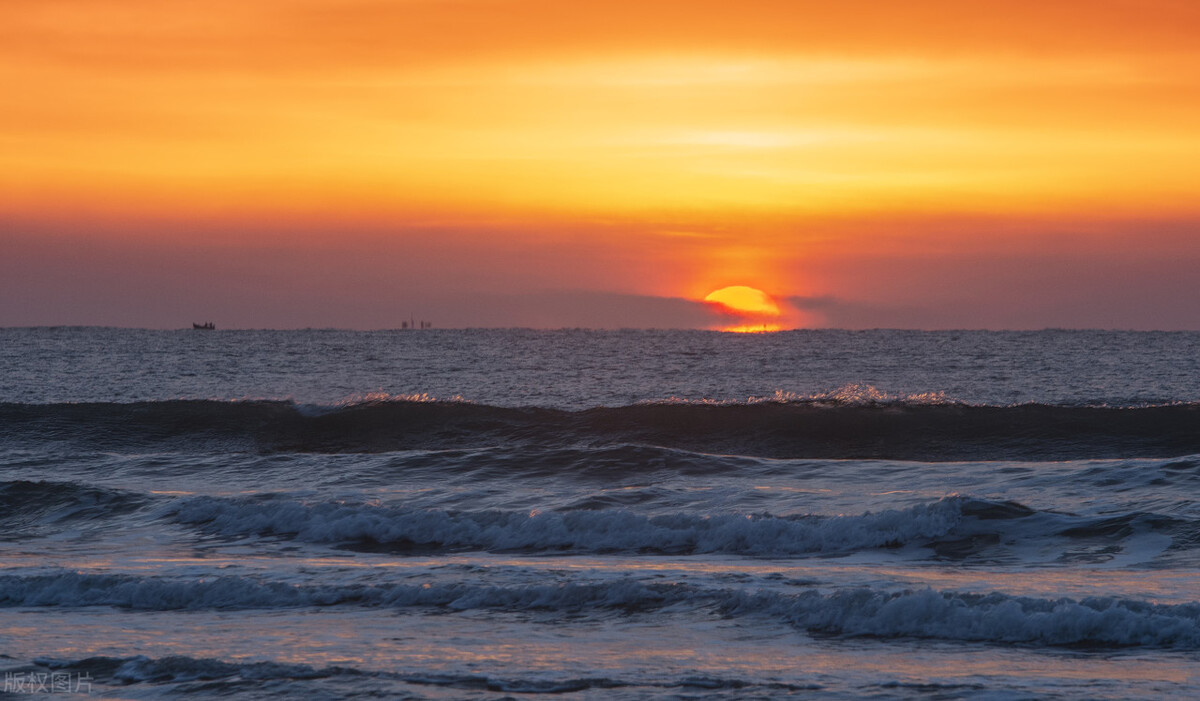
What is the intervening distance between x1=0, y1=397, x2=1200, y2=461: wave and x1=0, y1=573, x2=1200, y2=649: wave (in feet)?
47.7

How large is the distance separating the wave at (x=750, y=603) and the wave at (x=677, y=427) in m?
14.5

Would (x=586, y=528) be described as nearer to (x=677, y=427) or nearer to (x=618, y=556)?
(x=618, y=556)

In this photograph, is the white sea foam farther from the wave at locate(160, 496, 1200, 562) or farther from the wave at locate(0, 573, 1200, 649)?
the wave at locate(0, 573, 1200, 649)

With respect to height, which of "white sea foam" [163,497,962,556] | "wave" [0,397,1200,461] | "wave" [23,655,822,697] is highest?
"wave" [0,397,1200,461]

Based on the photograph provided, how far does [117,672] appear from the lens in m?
8.59

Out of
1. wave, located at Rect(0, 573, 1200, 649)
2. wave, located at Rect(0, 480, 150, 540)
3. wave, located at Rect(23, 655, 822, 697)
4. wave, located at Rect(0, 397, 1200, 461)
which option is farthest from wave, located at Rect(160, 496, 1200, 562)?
wave, located at Rect(0, 397, 1200, 461)

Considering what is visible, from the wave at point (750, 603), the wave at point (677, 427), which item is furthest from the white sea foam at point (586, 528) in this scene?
the wave at point (677, 427)

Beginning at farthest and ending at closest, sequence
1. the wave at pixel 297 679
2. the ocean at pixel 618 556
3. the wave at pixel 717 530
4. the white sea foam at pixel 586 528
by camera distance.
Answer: the white sea foam at pixel 586 528 < the wave at pixel 717 530 < the ocean at pixel 618 556 < the wave at pixel 297 679

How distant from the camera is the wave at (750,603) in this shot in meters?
9.36

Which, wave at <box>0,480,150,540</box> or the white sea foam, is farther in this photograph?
wave at <box>0,480,150,540</box>

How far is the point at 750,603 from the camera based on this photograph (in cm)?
1048

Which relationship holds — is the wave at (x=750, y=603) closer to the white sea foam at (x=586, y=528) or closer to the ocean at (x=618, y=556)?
the ocean at (x=618, y=556)

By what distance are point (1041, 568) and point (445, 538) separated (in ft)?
25.7

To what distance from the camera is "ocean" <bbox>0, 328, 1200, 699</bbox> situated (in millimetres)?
8531
